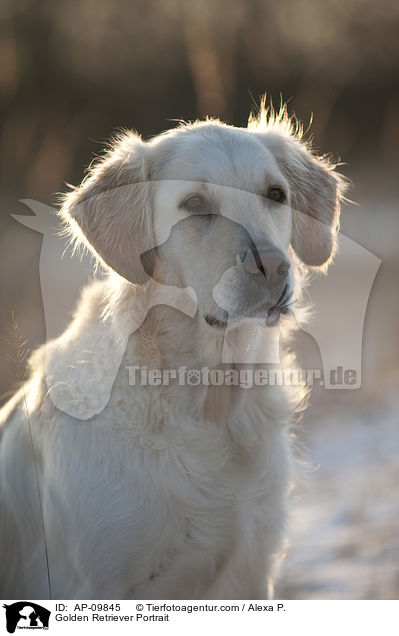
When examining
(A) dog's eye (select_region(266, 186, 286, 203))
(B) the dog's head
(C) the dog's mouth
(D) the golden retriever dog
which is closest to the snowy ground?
(D) the golden retriever dog

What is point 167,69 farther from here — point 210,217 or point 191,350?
point 191,350

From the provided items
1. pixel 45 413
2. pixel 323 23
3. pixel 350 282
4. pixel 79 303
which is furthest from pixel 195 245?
pixel 350 282

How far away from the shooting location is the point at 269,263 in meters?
1.84

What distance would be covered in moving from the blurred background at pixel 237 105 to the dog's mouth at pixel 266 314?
2.10ft

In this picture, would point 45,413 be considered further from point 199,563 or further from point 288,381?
point 288,381

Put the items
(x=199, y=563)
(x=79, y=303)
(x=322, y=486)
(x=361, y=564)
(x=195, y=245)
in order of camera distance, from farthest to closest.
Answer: (x=322, y=486), (x=361, y=564), (x=79, y=303), (x=195, y=245), (x=199, y=563)

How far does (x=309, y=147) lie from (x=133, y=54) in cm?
88

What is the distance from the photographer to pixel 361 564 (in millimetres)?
2506

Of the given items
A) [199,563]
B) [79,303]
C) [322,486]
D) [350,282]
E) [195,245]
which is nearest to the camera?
[199,563]

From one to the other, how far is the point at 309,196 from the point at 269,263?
2.38 feet

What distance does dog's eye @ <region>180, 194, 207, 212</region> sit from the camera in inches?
82.2

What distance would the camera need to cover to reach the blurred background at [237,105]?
233 cm
